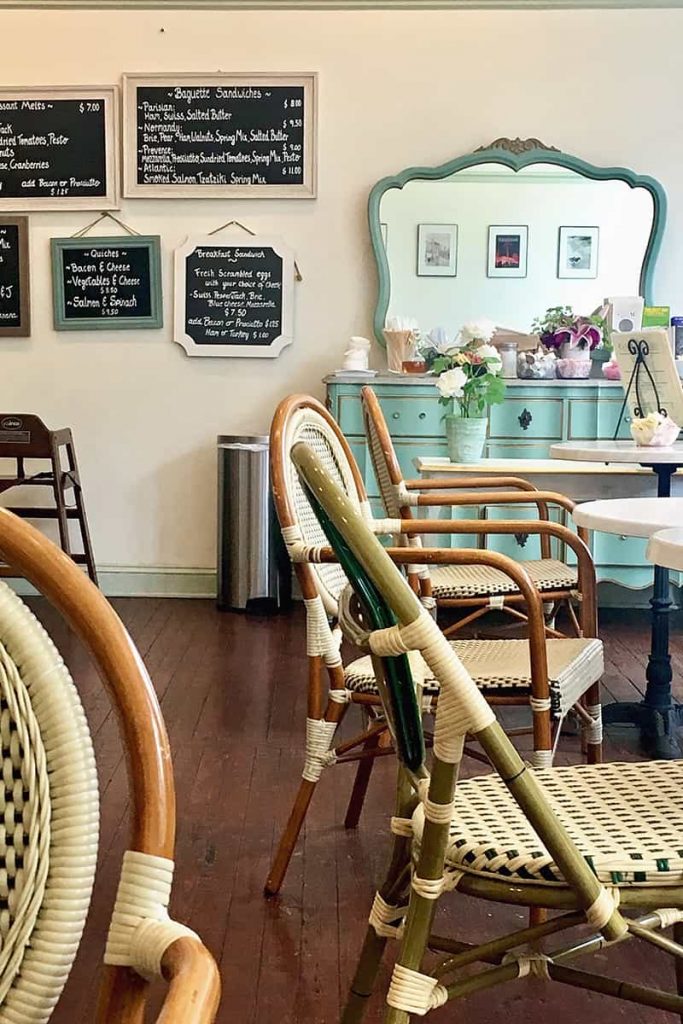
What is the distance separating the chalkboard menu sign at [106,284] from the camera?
15.6ft

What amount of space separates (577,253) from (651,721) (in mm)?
2460

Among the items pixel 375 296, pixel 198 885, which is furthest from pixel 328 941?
pixel 375 296

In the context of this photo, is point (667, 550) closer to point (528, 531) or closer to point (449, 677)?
point (528, 531)

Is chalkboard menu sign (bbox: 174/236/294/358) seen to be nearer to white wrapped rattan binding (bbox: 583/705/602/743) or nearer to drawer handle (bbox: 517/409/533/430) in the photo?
drawer handle (bbox: 517/409/533/430)

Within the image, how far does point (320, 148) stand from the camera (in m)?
4.66

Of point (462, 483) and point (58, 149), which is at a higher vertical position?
point (58, 149)

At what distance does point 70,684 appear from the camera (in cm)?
63

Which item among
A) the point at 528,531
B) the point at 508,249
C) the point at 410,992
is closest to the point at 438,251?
the point at 508,249

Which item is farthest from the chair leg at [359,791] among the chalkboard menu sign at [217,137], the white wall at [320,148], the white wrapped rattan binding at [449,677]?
the chalkboard menu sign at [217,137]

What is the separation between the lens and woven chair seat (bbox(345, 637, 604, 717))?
68.9 inches

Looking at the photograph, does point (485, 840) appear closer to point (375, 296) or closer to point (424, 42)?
point (375, 296)

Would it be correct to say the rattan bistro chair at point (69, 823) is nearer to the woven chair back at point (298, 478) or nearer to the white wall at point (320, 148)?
the woven chair back at point (298, 478)

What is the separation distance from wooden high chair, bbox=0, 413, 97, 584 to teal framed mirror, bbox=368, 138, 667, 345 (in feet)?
4.86

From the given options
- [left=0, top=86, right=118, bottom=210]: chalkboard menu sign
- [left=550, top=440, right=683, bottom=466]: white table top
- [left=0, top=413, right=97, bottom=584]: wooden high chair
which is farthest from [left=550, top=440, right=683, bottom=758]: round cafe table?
[left=0, top=86, right=118, bottom=210]: chalkboard menu sign
